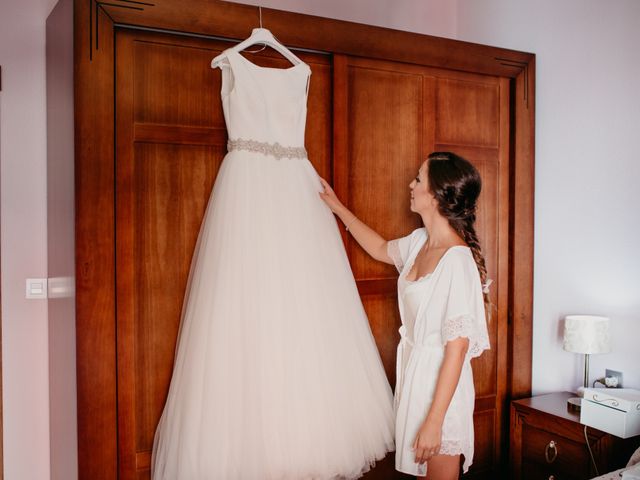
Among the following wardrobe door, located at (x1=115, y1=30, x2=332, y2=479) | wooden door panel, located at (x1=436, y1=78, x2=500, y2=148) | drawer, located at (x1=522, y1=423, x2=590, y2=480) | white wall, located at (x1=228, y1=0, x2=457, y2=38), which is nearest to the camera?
wardrobe door, located at (x1=115, y1=30, x2=332, y2=479)

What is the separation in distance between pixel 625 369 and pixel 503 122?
1218mm

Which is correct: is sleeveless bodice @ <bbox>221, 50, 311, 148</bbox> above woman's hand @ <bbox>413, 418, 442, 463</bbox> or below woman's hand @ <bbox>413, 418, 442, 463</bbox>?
above

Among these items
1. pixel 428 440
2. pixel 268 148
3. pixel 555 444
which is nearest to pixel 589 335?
pixel 555 444

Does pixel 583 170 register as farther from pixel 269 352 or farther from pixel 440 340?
pixel 269 352

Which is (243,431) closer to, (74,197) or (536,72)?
(74,197)

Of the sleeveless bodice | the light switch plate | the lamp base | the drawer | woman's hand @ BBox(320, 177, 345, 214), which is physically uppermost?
the sleeveless bodice

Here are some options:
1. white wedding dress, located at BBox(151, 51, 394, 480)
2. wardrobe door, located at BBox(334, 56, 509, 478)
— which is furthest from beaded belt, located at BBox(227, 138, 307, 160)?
wardrobe door, located at BBox(334, 56, 509, 478)

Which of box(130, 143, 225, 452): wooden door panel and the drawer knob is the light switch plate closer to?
box(130, 143, 225, 452): wooden door panel

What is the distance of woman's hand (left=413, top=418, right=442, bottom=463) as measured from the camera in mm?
1925

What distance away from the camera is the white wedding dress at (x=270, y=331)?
6.21 ft

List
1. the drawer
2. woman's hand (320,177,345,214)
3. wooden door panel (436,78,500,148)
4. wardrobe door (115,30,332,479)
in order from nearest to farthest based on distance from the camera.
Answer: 1. wardrobe door (115,30,332,479)
2. woman's hand (320,177,345,214)
3. the drawer
4. wooden door panel (436,78,500,148)

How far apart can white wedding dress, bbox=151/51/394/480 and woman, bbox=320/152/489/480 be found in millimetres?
167

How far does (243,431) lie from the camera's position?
6.21 feet

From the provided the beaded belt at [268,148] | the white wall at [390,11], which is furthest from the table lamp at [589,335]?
the white wall at [390,11]
